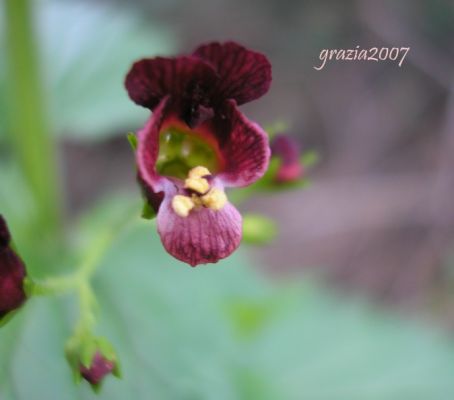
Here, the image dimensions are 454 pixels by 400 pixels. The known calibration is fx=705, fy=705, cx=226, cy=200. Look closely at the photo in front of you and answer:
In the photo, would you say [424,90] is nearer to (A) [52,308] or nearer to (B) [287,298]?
(B) [287,298]

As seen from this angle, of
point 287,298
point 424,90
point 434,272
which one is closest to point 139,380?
point 287,298

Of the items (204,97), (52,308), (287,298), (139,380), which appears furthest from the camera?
(287,298)

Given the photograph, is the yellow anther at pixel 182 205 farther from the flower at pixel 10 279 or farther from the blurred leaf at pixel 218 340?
the blurred leaf at pixel 218 340

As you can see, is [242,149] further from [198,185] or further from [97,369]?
[97,369]

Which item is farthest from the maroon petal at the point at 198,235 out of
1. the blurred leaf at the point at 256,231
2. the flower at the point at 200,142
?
the blurred leaf at the point at 256,231

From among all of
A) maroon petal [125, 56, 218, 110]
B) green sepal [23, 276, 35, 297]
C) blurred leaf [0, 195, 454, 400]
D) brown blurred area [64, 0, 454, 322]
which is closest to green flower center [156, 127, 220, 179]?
maroon petal [125, 56, 218, 110]

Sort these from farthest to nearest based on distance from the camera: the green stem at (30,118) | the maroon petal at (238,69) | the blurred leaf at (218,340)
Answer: the green stem at (30,118)
the blurred leaf at (218,340)
the maroon petal at (238,69)

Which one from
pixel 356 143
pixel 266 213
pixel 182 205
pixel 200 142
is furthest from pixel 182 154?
pixel 356 143
